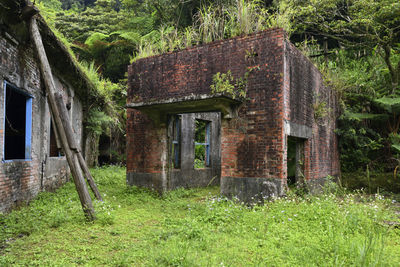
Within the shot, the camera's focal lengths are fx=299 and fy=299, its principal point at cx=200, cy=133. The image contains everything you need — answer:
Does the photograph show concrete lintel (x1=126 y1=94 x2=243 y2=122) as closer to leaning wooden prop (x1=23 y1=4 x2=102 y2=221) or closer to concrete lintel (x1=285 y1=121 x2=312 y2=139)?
concrete lintel (x1=285 y1=121 x2=312 y2=139)

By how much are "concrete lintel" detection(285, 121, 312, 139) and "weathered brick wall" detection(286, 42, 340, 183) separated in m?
0.11

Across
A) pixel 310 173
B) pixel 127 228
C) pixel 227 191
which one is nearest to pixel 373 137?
pixel 310 173

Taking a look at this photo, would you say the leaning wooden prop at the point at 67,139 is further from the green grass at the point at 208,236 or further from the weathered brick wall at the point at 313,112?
the weathered brick wall at the point at 313,112

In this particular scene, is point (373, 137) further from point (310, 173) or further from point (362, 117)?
point (310, 173)

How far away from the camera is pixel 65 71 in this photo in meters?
9.66

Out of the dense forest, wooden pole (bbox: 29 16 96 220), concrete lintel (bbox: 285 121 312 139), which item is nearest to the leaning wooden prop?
wooden pole (bbox: 29 16 96 220)

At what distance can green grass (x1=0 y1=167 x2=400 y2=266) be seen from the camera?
3809 mm

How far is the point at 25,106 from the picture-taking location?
805 cm

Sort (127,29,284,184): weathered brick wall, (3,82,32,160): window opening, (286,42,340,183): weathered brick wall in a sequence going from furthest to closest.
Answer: (3,82,32,160): window opening < (286,42,340,183): weathered brick wall < (127,29,284,184): weathered brick wall

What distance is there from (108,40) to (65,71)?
12.4m

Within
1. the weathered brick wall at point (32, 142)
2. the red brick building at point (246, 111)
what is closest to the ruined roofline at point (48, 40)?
the weathered brick wall at point (32, 142)

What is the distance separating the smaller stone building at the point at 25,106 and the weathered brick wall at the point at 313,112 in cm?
572

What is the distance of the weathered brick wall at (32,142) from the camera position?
234 inches

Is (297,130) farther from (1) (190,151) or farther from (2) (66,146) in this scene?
(2) (66,146)
